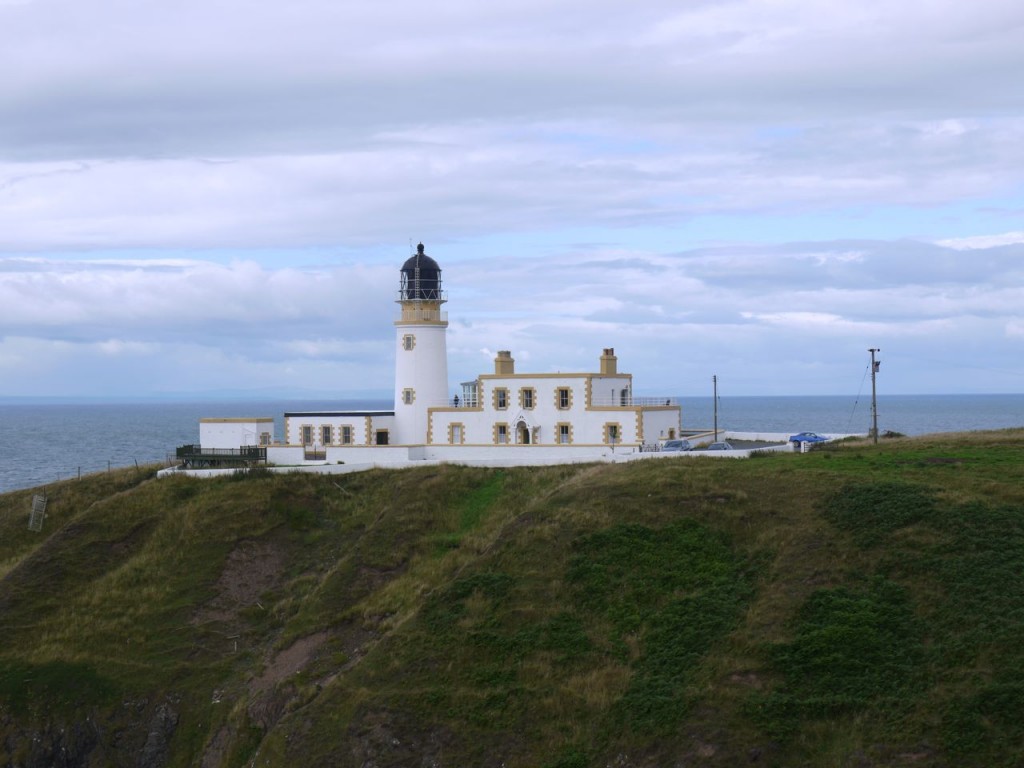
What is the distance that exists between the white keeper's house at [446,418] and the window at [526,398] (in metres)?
0.05

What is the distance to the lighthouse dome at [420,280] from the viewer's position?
63.2m

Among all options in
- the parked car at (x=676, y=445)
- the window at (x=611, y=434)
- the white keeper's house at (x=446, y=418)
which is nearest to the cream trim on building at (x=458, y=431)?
the white keeper's house at (x=446, y=418)

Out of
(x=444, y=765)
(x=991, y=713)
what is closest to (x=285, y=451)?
(x=444, y=765)

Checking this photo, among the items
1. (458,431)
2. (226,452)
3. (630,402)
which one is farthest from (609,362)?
(226,452)

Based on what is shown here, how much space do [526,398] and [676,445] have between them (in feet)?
27.1

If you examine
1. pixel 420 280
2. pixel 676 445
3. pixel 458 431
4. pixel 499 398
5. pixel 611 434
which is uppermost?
pixel 420 280

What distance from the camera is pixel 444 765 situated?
32312mm

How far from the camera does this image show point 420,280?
63281 millimetres

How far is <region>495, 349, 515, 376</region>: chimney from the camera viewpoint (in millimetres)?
62375

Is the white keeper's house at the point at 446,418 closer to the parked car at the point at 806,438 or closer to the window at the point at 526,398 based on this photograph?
the window at the point at 526,398

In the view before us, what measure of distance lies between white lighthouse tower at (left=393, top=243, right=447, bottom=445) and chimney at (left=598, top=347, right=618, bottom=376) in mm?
8724

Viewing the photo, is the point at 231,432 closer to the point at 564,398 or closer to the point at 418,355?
the point at 418,355

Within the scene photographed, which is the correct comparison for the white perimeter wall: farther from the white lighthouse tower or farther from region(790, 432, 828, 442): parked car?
region(790, 432, 828, 442): parked car

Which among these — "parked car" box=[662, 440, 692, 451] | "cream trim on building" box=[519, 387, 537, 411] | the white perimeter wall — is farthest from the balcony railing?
"parked car" box=[662, 440, 692, 451]
